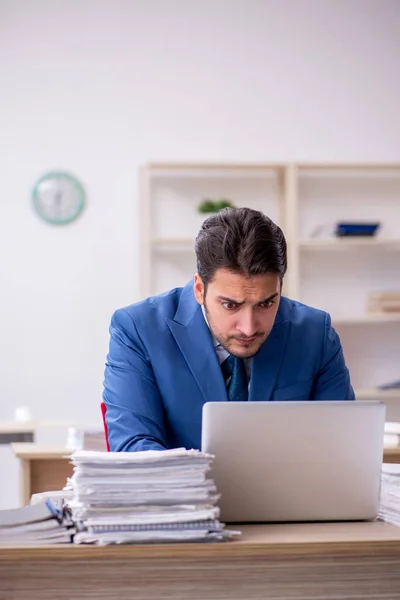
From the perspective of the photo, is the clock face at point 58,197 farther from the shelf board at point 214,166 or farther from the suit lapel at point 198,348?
the suit lapel at point 198,348

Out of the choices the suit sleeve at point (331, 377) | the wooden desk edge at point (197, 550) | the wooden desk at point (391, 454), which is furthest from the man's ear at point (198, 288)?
the wooden desk at point (391, 454)

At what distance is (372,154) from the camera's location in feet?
17.4

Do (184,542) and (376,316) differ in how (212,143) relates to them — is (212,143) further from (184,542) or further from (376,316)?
(184,542)

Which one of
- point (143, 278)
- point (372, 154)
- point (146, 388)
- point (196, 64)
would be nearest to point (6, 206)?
point (143, 278)

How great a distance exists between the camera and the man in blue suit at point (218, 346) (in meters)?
1.95

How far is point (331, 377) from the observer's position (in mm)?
2227

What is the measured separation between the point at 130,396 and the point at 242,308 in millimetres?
313

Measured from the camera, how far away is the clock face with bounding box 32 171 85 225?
16.6ft

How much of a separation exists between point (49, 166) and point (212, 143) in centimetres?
89

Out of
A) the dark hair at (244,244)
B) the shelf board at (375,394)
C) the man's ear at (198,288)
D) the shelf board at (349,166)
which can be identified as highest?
the shelf board at (349,166)

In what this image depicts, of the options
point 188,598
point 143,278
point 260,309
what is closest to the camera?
point 188,598

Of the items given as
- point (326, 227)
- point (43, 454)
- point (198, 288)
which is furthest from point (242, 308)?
point (326, 227)

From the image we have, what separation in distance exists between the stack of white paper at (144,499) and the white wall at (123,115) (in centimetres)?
366

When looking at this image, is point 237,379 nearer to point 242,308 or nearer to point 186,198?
point 242,308
